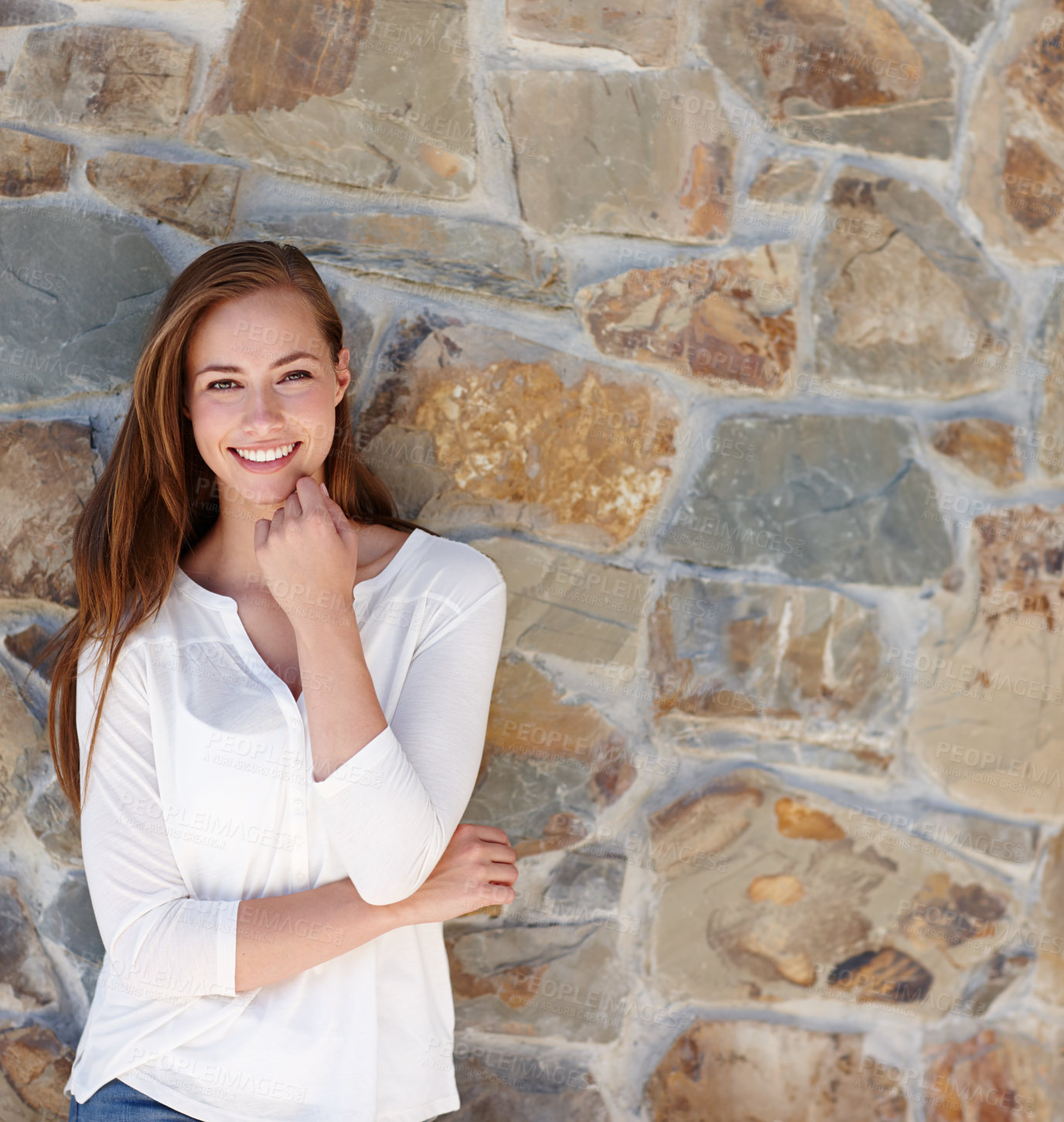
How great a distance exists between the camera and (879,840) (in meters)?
1.96

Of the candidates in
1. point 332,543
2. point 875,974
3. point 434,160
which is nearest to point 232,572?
point 332,543

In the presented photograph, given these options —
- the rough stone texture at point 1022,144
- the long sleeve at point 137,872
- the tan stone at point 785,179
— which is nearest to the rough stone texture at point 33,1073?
the long sleeve at point 137,872

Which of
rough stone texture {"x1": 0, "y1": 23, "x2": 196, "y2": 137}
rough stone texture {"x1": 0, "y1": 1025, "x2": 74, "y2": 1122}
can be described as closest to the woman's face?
rough stone texture {"x1": 0, "y1": 23, "x2": 196, "y2": 137}

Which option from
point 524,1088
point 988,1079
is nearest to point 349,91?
point 524,1088

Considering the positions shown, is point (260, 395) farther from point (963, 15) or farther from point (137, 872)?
point (963, 15)

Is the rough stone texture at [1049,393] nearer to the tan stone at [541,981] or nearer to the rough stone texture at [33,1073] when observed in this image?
the tan stone at [541,981]

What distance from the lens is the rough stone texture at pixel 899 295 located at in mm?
1899

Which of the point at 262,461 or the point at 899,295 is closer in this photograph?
the point at 262,461

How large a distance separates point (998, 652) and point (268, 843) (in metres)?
1.47

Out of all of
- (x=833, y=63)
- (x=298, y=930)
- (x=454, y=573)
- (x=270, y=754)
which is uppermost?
(x=833, y=63)

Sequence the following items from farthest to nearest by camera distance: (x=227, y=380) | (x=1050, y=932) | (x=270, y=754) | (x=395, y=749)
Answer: (x=1050, y=932)
(x=227, y=380)
(x=270, y=754)
(x=395, y=749)

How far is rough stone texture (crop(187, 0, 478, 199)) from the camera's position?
1.85 metres

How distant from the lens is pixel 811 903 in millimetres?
1979

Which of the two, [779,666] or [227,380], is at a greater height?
[227,380]
